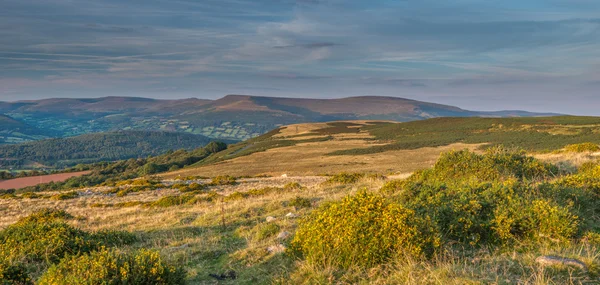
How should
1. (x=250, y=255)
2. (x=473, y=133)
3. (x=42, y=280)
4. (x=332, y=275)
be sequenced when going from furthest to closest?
(x=473, y=133) → (x=250, y=255) → (x=332, y=275) → (x=42, y=280)

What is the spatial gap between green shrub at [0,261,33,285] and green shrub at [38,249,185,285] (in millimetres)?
949

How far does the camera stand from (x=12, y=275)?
20.3ft

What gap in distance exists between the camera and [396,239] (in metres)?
6.53

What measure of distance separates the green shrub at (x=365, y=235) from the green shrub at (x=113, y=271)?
2.58 m

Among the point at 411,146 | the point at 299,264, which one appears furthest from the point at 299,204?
the point at 411,146

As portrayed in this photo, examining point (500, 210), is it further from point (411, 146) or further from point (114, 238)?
point (411, 146)

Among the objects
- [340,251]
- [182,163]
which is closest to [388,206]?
[340,251]

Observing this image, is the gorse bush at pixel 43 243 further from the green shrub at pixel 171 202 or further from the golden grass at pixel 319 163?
the golden grass at pixel 319 163

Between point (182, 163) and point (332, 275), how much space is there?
108636 mm

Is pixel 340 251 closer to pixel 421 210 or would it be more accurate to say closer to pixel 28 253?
pixel 421 210

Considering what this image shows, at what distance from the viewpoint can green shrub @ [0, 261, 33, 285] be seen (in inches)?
236

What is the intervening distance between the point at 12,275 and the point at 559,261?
9.22 metres

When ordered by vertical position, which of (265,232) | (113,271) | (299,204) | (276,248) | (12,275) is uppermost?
(113,271)

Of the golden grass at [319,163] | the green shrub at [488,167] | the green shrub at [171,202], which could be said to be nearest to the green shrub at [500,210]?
the green shrub at [488,167]
